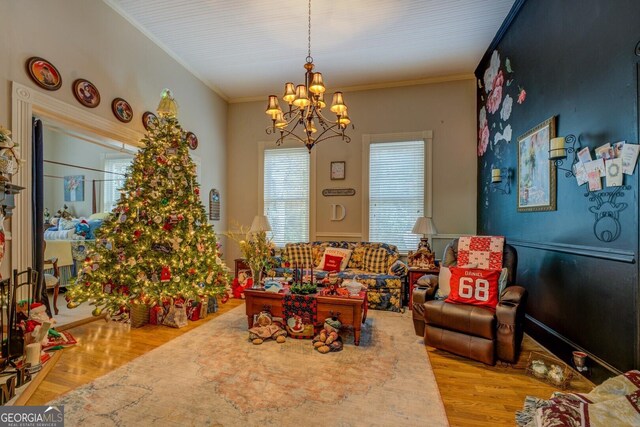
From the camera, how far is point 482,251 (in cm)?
305

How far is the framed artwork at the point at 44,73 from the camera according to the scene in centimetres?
271

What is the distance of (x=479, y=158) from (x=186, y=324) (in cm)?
464

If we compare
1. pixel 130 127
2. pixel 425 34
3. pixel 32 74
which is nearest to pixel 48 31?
pixel 32 74

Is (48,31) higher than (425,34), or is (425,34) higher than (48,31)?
(425,34)

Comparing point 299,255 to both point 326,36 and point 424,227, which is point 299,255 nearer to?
point 424,227

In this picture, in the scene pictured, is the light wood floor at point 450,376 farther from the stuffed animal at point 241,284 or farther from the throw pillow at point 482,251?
the stuffed animal at point 241,284

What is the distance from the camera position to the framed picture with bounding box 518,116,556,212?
273 cm

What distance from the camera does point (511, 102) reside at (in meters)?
3.54

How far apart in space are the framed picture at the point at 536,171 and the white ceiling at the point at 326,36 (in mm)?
1579

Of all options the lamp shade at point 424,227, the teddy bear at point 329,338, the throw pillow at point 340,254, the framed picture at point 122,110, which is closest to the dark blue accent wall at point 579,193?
the lamp shade at point 424,227

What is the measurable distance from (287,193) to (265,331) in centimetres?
298

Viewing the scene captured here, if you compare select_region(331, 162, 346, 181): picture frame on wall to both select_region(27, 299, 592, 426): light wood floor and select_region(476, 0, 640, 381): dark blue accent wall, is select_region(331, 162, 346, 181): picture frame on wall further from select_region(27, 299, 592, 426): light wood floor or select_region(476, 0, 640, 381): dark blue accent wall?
select_region(27, 299, 592, 426): light wood floor

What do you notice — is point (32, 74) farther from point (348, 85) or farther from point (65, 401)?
point (348, 85)

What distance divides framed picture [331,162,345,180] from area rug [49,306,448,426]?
297cm
